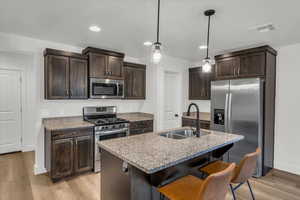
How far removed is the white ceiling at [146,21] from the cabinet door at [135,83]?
0.92 metres

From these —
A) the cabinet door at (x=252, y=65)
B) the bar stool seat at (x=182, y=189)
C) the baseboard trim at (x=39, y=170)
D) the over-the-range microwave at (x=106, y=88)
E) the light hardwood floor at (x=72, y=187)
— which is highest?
the cabinet door at (x=252, y=65)

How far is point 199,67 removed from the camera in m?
4.69

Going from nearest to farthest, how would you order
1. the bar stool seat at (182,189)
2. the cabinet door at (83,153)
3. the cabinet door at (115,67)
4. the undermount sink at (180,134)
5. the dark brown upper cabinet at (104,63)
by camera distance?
the bar stool seat at (182,189), the undermount sink at (180,134), the cabinet door at (83,153), the dark brown upper cabinet at (104,63), the cabinet door at (115,67)

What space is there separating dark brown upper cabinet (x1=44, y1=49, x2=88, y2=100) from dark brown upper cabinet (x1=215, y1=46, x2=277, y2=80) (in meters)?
2.92

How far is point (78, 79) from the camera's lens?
331 cm

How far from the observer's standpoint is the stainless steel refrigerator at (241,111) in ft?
9.98

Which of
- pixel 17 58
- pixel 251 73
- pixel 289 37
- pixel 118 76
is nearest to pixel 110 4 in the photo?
pixel 118 76

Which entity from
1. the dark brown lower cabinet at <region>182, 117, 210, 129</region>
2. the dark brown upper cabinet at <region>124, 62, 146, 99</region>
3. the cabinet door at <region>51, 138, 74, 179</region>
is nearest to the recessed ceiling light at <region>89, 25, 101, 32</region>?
the dark brown upper cabinet at <region>124, 62, 146, 99</region>

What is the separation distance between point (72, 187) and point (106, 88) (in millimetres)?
1934

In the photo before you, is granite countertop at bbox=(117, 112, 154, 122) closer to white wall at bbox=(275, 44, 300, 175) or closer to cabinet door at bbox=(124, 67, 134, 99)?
cabinet door at bbox=(124, 67, 134, 99)

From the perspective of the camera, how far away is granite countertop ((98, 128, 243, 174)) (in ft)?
4.33

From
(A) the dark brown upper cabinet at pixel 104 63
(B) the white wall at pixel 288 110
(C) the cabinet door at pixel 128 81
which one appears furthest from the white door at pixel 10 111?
(B) the white wall at pixel 288 110

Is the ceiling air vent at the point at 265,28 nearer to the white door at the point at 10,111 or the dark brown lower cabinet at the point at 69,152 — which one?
the dark brown lower cabinet at the point at 69,152

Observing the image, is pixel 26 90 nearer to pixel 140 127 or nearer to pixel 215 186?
pixel 140 127
